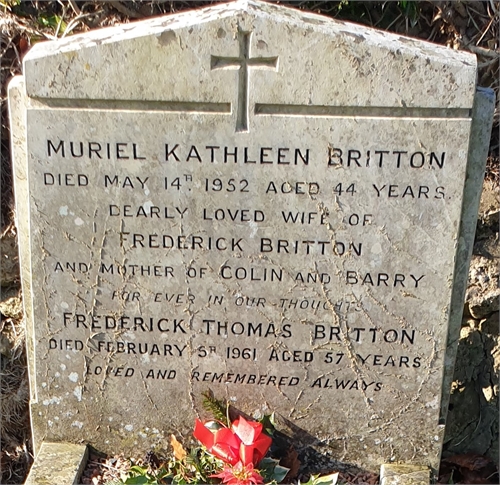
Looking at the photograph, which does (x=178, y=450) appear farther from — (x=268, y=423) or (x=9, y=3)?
(x=9, y=3)

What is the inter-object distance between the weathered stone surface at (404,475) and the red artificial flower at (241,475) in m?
0.52

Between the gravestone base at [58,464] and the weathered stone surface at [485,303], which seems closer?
the gravestone base at [58,464]

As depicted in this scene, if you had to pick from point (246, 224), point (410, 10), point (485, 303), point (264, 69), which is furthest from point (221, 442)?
point (410, 10)

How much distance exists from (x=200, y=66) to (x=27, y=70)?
0.56m

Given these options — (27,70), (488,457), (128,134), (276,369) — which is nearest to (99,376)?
(276,369)

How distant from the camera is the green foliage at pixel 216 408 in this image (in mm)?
2590

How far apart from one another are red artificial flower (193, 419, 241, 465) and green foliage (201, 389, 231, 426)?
7 centimetres

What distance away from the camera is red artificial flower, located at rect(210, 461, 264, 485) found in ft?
7.62

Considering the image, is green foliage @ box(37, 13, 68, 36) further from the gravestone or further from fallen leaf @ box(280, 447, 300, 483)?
fallen leaf @ box(280, 447, 300, 483)

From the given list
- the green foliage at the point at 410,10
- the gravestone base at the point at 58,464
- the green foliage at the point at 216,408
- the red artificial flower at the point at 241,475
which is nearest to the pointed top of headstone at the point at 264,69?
the green foliage at the point at 410,10

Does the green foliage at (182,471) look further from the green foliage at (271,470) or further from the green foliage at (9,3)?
the green foliage at (9,3)

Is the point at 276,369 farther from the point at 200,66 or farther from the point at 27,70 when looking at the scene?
the point at 27,70

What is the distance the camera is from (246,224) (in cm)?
238

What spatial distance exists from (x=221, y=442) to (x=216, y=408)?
0.18 metres
